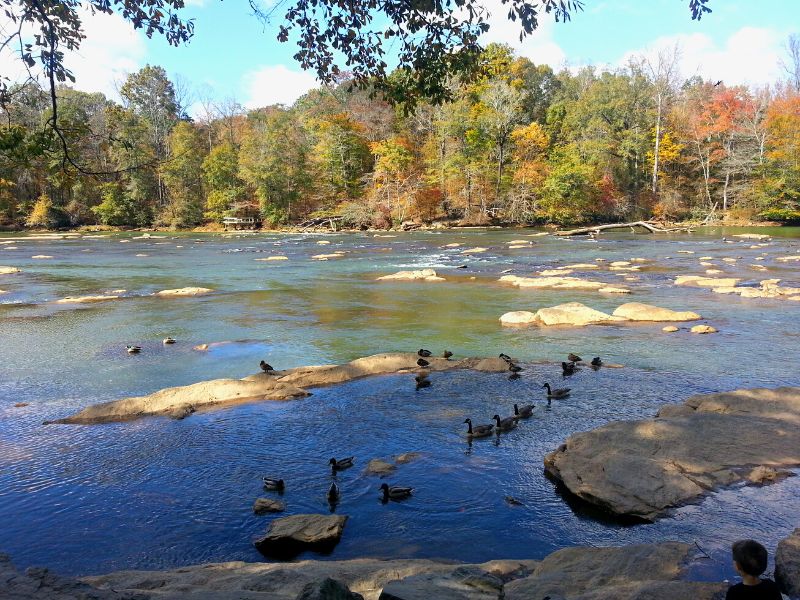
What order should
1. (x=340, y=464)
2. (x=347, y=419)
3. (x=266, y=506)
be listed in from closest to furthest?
(x=266, y=506) → (x=340, y=464) → (x=347, y=419)

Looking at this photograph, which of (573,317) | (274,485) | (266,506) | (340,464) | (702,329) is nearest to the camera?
(266,506)

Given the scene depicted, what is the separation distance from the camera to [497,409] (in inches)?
385

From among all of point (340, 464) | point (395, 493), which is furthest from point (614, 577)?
point (340, 464)

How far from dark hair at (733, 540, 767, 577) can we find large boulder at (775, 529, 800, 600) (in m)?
1.17

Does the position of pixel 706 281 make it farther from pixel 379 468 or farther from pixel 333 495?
pixel 333 495

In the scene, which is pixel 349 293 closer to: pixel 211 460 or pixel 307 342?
pixel 307 342

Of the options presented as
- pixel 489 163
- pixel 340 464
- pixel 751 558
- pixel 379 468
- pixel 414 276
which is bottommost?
pixel 379 468

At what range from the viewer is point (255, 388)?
10.7 m

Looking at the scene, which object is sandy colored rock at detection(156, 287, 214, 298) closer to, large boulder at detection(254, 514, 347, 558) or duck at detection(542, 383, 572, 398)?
duck at detection(542, 383, 572, 398)

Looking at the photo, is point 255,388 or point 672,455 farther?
point 255,388

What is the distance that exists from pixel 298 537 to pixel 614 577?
3.00m

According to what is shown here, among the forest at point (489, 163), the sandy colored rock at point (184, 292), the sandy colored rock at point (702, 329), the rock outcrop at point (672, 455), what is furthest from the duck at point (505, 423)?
the forest at point (489, 163)

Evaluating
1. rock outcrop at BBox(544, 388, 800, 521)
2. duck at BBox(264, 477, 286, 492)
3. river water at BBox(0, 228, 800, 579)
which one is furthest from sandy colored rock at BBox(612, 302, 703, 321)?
duck at BBox(264, 477, 286, 492)

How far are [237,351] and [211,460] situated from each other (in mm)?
6070
